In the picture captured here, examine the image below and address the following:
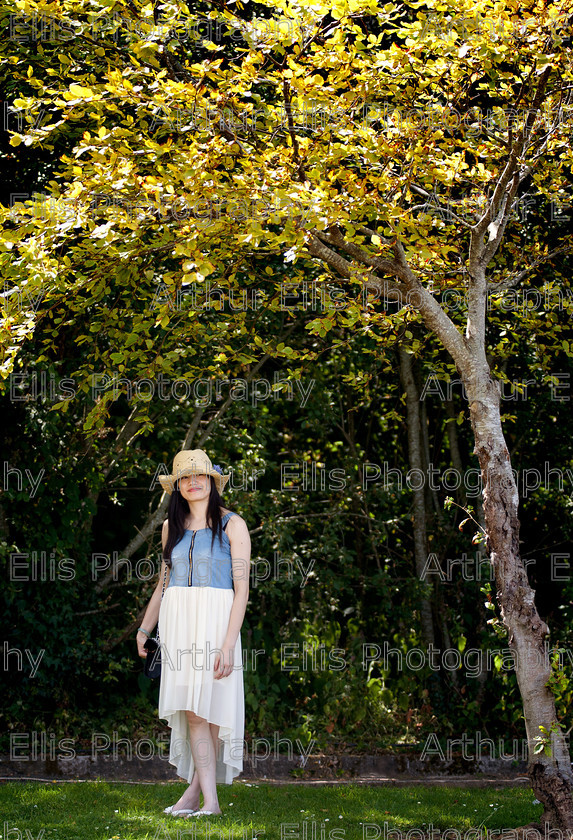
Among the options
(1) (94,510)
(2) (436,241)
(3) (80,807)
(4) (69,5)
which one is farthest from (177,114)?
(3) (80,807)

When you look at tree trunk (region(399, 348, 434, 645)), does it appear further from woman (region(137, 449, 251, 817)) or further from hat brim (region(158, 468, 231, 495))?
woman (region(137, 449, 251, 817))

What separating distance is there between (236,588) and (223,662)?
346mm

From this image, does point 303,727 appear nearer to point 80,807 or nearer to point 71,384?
point 80,807

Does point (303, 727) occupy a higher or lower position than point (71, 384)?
lower

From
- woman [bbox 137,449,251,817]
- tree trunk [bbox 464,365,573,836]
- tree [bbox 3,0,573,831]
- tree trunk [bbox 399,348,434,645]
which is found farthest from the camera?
tree trunk [bbox 399,348,434,645]

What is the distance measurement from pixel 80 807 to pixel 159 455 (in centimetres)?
288

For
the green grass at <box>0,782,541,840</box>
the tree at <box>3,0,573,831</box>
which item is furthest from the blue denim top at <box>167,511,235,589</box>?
the green grass at <box>0,782,541,840</box>

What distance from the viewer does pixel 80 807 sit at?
4992mm

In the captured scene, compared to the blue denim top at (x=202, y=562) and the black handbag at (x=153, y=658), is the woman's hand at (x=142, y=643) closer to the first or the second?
the black handbag at (x=153, y=658)

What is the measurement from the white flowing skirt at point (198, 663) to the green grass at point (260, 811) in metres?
0.47

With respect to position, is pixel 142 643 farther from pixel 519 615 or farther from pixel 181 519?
pixel 519 615

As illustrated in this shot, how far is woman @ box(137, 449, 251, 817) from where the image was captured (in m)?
4.20

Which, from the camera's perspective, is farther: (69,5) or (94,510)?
(94,510)

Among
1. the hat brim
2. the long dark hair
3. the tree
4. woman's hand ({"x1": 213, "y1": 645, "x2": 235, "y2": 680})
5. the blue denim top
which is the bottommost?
woman's hand ({"x1": 213, "y1": 645, "x2": 235, "y2": 680})
